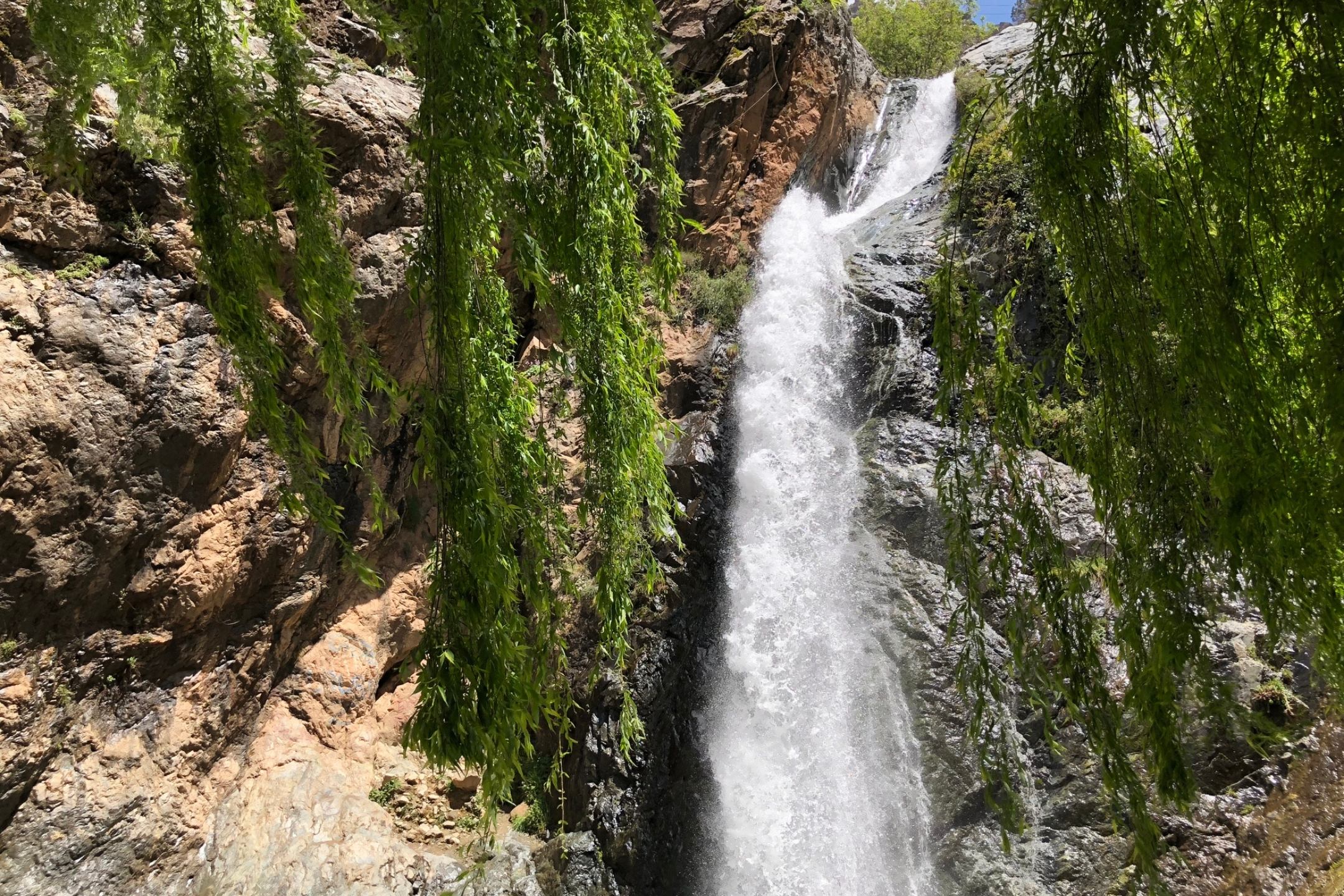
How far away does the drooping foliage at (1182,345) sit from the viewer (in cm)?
211

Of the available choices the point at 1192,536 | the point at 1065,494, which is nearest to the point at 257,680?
the point at 1192,536

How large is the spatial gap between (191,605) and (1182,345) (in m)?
6.47

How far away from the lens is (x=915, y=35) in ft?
74.1

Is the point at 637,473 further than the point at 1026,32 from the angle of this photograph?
No

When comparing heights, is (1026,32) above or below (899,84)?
above

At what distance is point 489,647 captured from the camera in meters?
2.21

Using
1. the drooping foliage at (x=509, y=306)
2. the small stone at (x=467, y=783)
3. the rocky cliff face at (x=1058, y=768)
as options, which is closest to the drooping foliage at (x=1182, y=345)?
the rocky cliff face at (x=1058, y=768)

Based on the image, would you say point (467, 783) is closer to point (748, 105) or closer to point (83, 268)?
point (83, 268)

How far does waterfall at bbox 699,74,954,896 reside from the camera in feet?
23.4

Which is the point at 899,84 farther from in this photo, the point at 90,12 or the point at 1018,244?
the point at 90,12

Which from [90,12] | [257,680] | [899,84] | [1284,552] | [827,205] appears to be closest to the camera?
[1284,552]

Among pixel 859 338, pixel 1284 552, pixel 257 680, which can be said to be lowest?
pixel 257 680

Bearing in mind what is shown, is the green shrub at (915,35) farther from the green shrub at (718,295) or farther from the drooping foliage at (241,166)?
the drooping foliage at (241,166)

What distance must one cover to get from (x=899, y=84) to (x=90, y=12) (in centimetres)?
1518
